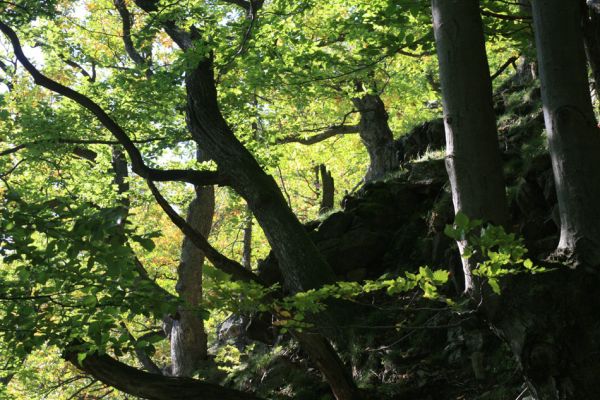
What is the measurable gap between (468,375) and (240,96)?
7.07m

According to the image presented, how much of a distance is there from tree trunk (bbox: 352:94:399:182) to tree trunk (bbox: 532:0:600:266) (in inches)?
363

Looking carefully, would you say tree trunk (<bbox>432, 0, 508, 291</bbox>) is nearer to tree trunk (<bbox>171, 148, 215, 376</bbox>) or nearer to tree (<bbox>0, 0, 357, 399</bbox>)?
tree (<bbox>0, 0, 357, 399</bbox>)

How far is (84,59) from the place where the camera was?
12.5 metres

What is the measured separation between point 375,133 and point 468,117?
10.3 m

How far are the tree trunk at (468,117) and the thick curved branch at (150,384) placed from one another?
255 centimetres

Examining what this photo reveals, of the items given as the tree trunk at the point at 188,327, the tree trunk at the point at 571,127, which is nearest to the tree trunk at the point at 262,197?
the tree trunk at the point at 571,127

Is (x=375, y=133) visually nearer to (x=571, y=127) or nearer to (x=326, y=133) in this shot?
(x=326, y=133)

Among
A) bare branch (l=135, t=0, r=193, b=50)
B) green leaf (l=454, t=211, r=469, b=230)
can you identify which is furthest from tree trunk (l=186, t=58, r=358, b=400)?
green leaf (l=454, t=211, r=469, b=230)

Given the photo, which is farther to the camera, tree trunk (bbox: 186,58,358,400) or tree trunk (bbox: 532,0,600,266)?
tree trunk (bbox: 186,58,358,400)

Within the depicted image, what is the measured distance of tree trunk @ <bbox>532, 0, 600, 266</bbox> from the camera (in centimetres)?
359

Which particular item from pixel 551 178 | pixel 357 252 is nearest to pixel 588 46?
pixel 551 178

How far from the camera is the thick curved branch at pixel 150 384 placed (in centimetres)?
511

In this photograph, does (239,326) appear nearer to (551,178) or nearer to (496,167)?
(551,178)

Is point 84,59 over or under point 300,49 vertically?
over
